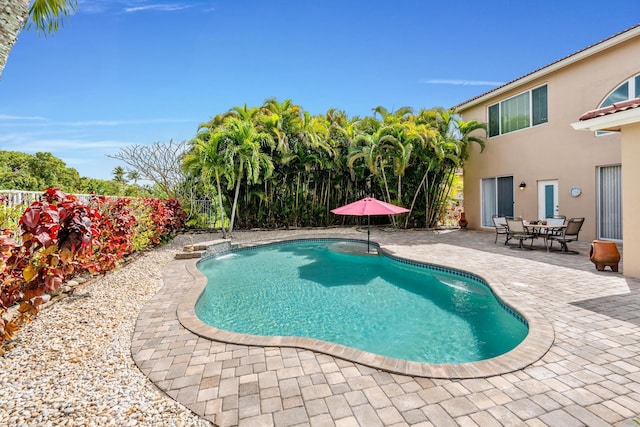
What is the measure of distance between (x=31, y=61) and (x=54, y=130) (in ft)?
87.8

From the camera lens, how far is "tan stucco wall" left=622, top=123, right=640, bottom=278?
20.7 ft

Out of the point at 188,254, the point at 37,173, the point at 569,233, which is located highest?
the point at 37,173

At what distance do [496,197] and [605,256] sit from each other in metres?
8.54

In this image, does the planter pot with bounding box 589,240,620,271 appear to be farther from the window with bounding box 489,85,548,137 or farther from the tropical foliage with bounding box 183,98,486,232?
the tropical foliage with bounding box 183,98,486,232

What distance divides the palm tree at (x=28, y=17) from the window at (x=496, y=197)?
16128mm

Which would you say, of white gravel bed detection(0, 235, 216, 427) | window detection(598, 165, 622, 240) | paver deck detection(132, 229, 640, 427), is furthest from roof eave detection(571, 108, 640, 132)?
white gravel bed detection(0, 235, 216, 427)

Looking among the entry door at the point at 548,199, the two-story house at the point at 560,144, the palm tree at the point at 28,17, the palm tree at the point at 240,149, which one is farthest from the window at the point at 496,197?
the palm tree at the point at 28,17

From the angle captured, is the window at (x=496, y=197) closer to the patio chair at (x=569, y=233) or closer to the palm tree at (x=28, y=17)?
the patio chair at (x=569, y=233)

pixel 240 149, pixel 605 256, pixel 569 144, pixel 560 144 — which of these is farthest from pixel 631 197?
pixel 240 149

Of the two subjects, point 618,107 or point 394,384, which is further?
point 618,107

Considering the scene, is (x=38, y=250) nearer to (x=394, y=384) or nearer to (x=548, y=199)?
(x=394, y=384)

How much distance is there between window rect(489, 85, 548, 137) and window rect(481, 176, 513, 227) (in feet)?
7.67

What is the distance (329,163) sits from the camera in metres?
17.2

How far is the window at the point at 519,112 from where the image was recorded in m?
13.0
